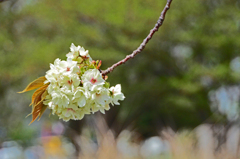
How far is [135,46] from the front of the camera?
416 centimetres

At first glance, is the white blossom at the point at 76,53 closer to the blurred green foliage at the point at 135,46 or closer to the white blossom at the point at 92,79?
the white blossom at the point at 92,79

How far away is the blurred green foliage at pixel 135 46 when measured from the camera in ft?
13.9

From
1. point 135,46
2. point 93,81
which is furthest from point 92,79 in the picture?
point 135,46

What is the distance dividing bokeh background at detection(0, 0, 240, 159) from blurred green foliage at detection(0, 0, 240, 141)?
0.02m

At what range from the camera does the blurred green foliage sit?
4.23m

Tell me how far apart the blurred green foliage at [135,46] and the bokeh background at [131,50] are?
0.05 feet

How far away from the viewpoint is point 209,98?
194 inches

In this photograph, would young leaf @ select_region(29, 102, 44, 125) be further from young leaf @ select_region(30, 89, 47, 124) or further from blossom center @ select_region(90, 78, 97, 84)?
blossom center @ select_region(90, 78, 97, 84)

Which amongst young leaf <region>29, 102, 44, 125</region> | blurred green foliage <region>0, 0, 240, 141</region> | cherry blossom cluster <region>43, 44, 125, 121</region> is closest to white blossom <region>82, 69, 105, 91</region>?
cherry blossom cluster <region>43, 44, 125, 121</region>

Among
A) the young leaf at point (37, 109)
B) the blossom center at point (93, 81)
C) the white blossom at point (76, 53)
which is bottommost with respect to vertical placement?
the young leaf at point (37, 109)

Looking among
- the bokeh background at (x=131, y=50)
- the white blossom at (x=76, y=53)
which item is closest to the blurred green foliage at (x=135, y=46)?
the bokeh background at (x=131, y=50)

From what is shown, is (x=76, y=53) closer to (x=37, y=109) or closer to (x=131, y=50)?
(x=37, y=109)

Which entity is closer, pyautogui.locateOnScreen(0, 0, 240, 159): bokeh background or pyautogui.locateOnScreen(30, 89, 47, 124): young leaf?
pyautogui.locateOnScreen(30, 89, 47, 124): young leaf

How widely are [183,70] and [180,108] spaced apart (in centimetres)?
75
